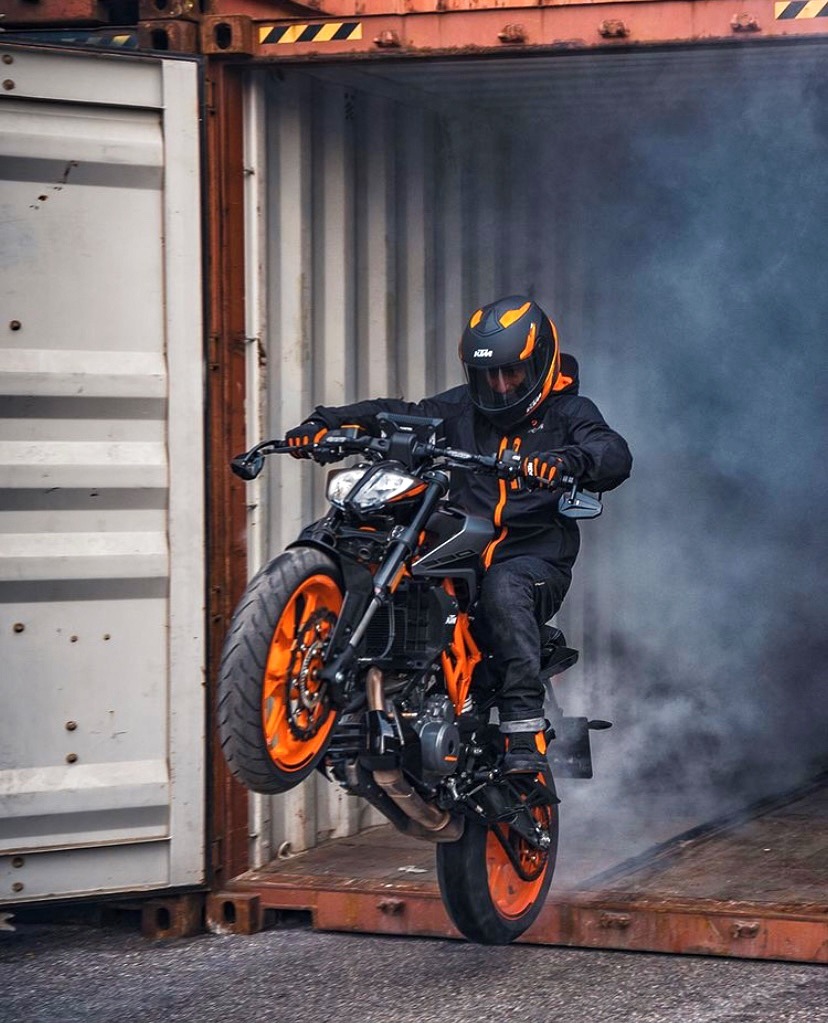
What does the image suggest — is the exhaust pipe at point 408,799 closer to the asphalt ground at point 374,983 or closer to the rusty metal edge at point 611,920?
the asphalt ground at point 374,983

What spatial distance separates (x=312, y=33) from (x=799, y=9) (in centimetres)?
179

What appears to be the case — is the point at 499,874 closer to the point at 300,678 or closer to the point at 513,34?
the point at 300,678

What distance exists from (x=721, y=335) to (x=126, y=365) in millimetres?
4112

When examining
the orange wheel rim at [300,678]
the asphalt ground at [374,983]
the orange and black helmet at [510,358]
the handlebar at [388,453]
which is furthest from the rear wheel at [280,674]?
the asphalt ground at [374,983]

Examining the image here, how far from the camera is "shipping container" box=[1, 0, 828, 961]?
6578 millimetres

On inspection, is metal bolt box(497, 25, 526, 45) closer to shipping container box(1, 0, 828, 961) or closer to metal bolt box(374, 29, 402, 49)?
shipping container box(1, 0, 828, 961)

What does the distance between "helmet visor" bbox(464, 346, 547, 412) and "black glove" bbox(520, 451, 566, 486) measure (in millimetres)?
469

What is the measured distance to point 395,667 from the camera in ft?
17.4

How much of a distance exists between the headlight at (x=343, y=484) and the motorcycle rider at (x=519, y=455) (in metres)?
0.27

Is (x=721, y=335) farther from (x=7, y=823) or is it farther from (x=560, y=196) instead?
(x=7, y=823)

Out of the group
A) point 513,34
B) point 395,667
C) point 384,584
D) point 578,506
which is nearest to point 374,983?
point 395,667

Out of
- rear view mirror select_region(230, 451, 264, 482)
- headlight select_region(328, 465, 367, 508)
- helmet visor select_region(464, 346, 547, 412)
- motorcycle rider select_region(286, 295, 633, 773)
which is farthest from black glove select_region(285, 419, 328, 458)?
helmet visor select_region(464, 346, 547, 412)

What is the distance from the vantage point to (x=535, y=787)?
5.76m

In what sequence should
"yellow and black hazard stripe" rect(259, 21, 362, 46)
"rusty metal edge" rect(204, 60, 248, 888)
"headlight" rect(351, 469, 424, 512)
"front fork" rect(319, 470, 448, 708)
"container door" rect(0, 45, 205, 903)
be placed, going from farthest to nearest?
"rusty metal edge" rect(204, 60, 248, 888), "yellow and black hazard stripe" rect(259, 21, 362, 46), "container door" rect(0, 45, 205, 903), "headlight" rect(351, 469, 424, 512), "front fork" rect(319, 470, 448, 708)
